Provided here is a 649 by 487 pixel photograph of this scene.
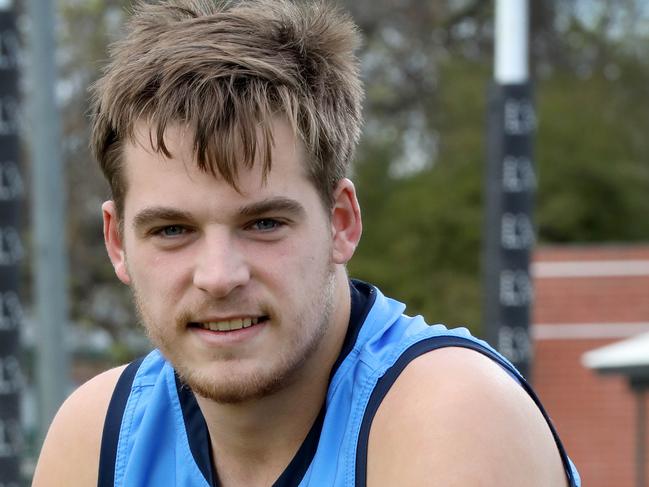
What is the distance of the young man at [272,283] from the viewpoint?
7.76 feet

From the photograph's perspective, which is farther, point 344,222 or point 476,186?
point 476,186

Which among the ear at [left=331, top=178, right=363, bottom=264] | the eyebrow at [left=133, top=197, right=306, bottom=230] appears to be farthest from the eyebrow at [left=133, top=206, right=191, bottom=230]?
the ear at [left=331, top=178, right=363, bottom=264]

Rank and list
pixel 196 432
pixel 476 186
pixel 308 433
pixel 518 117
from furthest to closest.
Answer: pixel 476 186, pixel 518 117, pixel 196 432, pixel 308 433

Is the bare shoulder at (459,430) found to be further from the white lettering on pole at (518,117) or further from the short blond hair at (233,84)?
the white lettering on pole at (518,117)

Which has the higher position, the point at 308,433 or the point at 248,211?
the point at 248,211

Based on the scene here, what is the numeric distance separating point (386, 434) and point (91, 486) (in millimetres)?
718

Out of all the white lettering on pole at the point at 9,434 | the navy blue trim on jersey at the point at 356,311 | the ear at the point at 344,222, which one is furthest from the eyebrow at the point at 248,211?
the white lettering on pole at the point at 9,434

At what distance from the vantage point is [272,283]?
7.82 feet

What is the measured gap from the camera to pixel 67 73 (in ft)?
53.1

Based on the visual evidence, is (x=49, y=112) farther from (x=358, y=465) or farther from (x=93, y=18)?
(x=93, y=18)

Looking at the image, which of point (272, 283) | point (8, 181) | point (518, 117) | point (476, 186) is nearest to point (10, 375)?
point (8, 181)

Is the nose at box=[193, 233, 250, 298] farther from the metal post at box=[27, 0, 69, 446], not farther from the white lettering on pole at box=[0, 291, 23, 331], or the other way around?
the metal post at box=[27, 0, 69, 446]

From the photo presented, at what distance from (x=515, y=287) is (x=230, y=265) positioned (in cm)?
589

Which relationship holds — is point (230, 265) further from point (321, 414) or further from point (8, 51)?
point (8, 51)
